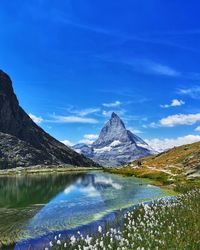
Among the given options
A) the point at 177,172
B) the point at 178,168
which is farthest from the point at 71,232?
the point at 178,168

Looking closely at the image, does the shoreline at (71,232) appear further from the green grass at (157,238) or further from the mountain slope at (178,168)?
the mountain slope at (178,168)

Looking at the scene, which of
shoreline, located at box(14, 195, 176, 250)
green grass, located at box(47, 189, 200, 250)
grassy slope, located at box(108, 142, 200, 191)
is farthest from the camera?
grassy slope, located at box(108, 142, 200, 191)

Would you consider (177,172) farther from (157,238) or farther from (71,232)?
(157,238)

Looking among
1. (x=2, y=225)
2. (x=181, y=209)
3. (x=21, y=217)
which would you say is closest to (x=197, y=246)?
(x=181, y=209)

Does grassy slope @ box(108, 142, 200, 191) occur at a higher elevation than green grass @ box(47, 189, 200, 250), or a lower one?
higher

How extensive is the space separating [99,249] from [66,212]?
76.5ft

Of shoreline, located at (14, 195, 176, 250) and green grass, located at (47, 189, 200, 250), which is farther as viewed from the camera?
shoreline, located at (14, 195, 176, 250)

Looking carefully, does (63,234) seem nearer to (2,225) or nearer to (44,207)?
(2,225)

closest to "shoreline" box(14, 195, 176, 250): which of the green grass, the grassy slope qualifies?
the green grass

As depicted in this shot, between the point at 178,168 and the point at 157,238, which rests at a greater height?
the point at 178,168

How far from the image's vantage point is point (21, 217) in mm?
41781

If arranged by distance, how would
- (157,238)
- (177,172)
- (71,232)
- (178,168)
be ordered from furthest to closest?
(178,168) < (177,172) < (71,232) < (157,238)

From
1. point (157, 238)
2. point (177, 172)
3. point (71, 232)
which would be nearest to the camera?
point (157, 238)

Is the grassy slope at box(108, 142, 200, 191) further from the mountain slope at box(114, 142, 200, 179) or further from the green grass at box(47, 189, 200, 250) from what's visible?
the green grass at box(47, 189, 200, 250)
